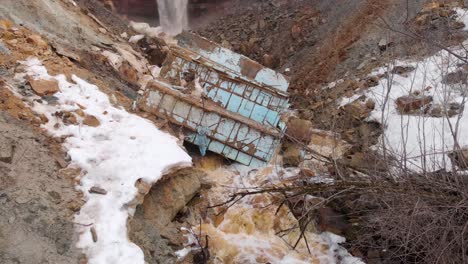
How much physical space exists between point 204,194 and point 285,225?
1119 millimetres

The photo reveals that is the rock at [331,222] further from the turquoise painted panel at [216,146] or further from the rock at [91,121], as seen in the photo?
the rock at [91,121]

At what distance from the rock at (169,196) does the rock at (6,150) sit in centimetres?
137

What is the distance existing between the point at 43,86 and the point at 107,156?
4.67 ft

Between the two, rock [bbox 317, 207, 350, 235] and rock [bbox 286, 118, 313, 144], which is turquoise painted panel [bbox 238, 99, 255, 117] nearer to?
rock [bbox 286, 118, 313, 144]

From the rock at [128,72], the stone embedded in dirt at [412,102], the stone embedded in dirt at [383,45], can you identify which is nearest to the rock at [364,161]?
the stone embedded in dirt at [412,102]

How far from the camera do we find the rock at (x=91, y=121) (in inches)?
220

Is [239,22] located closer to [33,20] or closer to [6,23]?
[33,20]

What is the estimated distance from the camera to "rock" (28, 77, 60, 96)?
18.8 feet

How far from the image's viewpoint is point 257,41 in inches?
471

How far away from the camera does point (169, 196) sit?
214 inches

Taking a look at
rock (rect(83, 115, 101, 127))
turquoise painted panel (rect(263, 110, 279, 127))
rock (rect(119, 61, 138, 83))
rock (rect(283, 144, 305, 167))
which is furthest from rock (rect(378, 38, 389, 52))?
rock (rect(83, 115, 101, 127))

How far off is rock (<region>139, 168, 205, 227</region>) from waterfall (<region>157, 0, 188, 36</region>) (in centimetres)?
865

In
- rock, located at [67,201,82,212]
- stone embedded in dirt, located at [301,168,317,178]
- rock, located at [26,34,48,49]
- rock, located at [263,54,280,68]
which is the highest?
rock, located at [263,54,280,68]

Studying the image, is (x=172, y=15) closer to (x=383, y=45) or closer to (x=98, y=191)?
(x=383, y=45)
